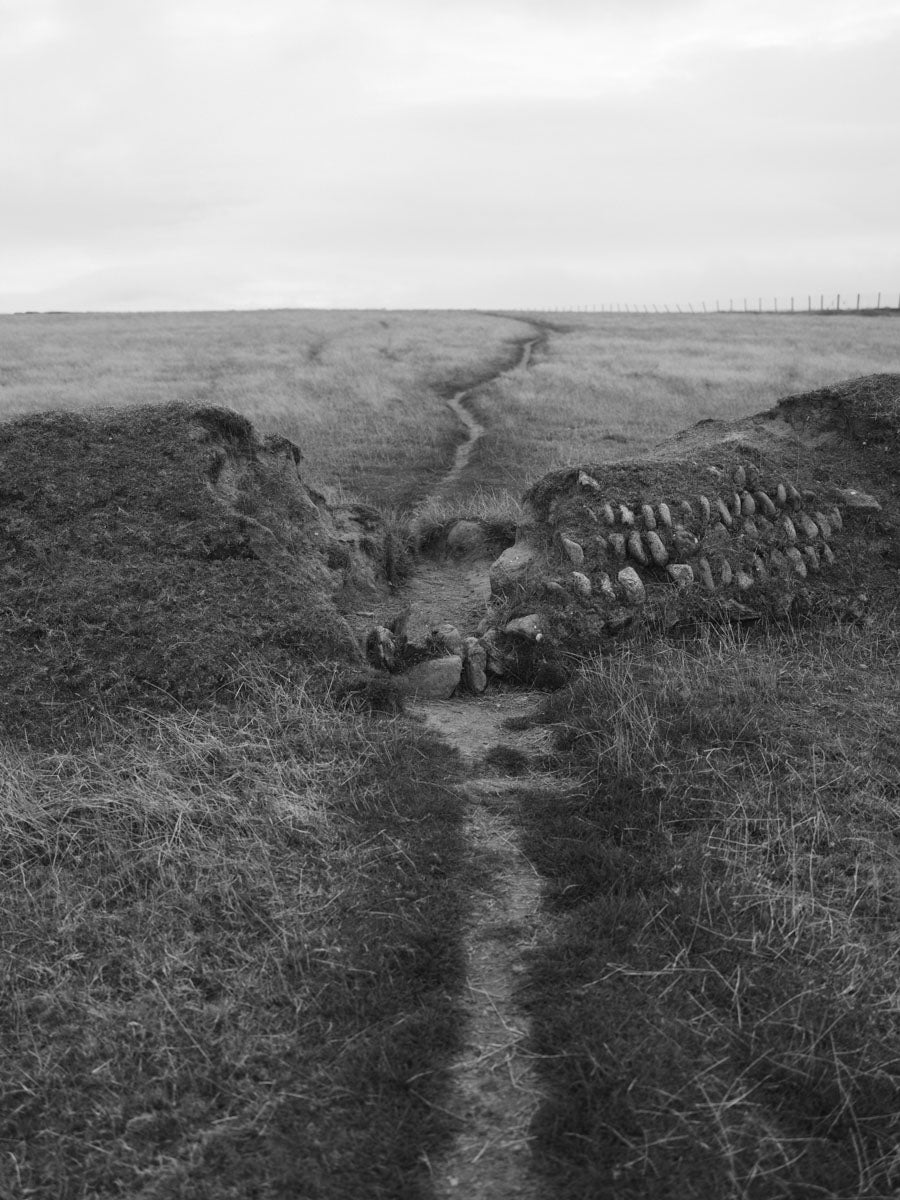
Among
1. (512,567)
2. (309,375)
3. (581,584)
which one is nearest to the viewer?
(581,584)

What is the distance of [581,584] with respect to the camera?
8.35m

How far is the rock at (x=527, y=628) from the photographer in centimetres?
805

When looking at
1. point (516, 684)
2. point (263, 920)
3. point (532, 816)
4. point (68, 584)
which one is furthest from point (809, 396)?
point (263, 920)

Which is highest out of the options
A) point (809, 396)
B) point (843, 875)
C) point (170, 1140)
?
point (809, 396)

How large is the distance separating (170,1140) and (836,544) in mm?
7906

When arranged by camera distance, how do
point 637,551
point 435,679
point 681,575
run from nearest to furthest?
point 435,679
point 681,575
point 637,551

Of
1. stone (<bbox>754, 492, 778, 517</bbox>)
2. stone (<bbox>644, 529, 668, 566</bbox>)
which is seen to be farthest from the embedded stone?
stone (<bbox>644, 529, 668, 566</bbox>)

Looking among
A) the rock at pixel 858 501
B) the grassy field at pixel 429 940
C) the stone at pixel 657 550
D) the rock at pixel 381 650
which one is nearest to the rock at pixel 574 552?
the stone at pixel 657 550

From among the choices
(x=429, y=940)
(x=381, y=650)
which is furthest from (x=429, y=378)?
(x=429, y=940)

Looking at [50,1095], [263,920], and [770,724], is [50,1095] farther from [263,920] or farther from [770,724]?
[770,724]

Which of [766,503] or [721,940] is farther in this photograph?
[766,503]

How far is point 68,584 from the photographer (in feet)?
24.1

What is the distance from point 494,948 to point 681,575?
479 centimetres

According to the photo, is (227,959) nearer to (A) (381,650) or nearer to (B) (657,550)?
(A) (381,650)
